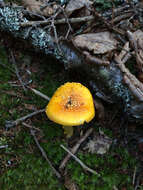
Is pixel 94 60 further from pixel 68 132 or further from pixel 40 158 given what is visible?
pixel 40 158

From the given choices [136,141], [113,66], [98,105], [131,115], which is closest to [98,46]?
[113,66]

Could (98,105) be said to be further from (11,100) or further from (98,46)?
(11,100)

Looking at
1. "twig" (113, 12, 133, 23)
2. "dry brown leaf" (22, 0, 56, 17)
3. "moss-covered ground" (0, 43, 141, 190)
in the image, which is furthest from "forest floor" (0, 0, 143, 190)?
"twig" (113, 12, 133, 23)

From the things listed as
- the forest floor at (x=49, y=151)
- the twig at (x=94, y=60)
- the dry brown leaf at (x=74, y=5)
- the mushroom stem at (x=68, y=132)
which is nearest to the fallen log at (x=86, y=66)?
the twig at (x=94, y=60)

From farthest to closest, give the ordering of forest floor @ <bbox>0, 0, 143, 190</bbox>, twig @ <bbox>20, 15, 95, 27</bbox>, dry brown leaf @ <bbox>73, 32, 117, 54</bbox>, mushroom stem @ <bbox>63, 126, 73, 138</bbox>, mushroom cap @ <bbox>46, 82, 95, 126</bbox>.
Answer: twig @ <bbox>20, 15, 95, 27</bbox>, mushroom stem @ <bbox>63, 126, 73, 138</bbox>, dry brown leaf @ <bbox>73, 32, 117, 54</bbox>, forest floor @ <bbox>0, 0, 143, 190</bbox>, mushroom cap @ <bbox>46, 82, 95, 126</bbox>

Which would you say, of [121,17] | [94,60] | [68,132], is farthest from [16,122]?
[121,17]

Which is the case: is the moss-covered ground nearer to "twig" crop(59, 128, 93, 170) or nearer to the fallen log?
"twig" crop(59, 128, 93, 170)
